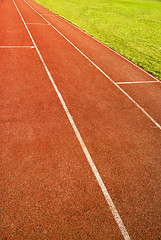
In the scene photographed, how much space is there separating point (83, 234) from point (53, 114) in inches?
140

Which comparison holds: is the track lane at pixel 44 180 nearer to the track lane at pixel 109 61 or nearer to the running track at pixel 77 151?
the running track at pixel 77 151

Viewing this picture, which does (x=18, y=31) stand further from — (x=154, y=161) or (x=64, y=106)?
(x=154, y=161)

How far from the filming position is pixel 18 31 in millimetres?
13609

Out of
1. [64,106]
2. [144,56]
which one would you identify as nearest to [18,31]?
[144,56]

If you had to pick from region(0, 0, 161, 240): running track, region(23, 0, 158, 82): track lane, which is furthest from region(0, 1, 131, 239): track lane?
region(23, 0, 158, 82): track lane

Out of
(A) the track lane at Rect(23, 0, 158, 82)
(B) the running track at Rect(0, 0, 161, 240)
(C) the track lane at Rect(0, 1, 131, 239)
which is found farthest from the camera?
(A) the track lane at Rect(23, 0, 158, 82)

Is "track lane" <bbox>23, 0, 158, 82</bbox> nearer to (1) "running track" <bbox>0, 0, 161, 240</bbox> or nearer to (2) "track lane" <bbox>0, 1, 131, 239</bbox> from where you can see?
(1) "running track" <bbox>0, 0, 161, 240</bbox>

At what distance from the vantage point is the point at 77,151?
187 inches

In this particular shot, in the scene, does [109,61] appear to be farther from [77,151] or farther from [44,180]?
[44,180]

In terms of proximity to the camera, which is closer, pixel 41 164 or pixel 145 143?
pixel 41 164

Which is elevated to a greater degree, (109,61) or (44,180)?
(109,61)

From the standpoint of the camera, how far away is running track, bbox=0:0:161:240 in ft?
11.2

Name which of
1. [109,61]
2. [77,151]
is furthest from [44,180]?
[109,61]

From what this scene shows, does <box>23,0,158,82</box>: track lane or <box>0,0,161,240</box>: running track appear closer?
<box>0,0,161,240</box>: running track
